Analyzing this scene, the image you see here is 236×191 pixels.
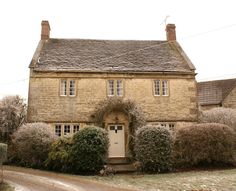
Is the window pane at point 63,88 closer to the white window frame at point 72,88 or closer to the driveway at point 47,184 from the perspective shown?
the white window frame at point 72,88

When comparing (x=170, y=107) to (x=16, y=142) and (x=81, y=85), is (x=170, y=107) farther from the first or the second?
(x=16, y=142)

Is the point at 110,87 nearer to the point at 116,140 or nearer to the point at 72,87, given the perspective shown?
the point at 72,87

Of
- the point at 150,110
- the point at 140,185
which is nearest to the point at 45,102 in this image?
the point at 150,110

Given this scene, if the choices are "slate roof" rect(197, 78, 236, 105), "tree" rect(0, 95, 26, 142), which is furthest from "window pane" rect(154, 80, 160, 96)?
"slate roof" rect(197, 78, 236, 105)

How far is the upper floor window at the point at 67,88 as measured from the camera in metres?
22.5

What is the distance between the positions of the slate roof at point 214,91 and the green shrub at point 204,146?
68.5ft

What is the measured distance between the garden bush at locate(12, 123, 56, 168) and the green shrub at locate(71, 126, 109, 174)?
226 cm

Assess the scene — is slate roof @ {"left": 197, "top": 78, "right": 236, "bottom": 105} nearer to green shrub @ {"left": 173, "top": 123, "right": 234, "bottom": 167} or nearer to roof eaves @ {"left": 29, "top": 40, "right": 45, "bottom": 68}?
green shrub @ {"left": 173, "top": 123, "right": 234, "bottom": 167}

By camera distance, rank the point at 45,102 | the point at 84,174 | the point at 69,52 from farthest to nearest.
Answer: the point at 69,52 → the point at 45,102 → the point at 84,174

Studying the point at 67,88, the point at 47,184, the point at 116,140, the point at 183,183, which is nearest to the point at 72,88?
the point at 67,88

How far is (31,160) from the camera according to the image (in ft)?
59.9

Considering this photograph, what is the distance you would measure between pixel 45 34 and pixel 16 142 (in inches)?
457

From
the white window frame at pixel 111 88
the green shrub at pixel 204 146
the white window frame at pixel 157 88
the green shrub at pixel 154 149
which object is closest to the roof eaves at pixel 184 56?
the white window frame at pixel 157 88

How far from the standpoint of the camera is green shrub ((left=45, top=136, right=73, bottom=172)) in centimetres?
1666
